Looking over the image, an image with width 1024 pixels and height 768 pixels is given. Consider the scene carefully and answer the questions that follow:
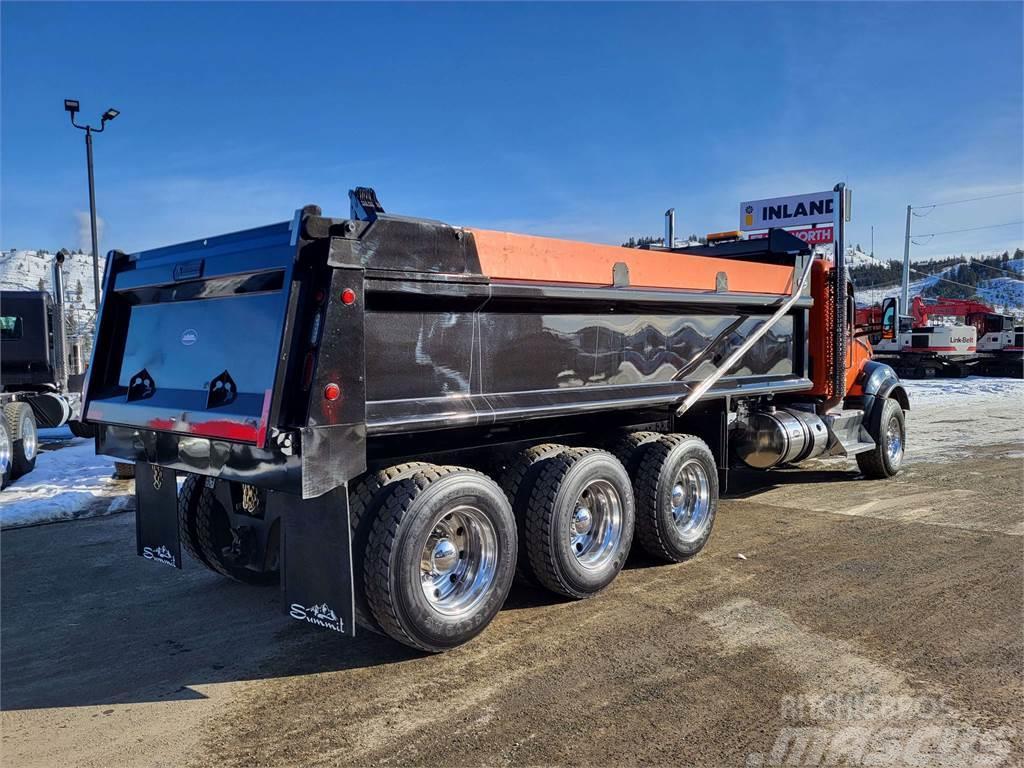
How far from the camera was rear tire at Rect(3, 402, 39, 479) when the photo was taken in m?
9.83

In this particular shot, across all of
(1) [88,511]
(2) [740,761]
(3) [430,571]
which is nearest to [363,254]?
(3) [430,571]

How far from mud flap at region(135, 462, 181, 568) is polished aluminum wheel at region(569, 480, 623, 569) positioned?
2620mm

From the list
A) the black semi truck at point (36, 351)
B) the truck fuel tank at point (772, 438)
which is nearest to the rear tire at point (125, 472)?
the black semi truck at point (36, 351)

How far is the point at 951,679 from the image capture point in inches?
156

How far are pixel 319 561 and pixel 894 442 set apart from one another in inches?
311

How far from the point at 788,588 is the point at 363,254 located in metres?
3.67

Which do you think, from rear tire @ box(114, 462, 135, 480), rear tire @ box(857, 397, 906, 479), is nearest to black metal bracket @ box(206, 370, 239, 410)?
rear tire @ box(114, 462, 135, 480)

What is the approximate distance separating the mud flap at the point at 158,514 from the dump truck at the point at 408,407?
0.07 ft

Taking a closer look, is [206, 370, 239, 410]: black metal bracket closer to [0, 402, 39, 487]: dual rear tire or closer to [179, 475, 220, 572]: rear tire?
[179, 475, 220, 572]: rear tire

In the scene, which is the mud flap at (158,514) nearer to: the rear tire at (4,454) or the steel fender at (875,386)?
the rear tire at (4,454)

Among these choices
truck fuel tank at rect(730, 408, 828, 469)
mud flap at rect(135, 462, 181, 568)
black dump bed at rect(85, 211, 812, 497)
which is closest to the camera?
black dump bed at rect(85, 211, 812, 497)

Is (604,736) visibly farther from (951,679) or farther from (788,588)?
(788,588)

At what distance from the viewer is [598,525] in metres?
5.40

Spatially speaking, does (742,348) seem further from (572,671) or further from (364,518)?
(364,518)
